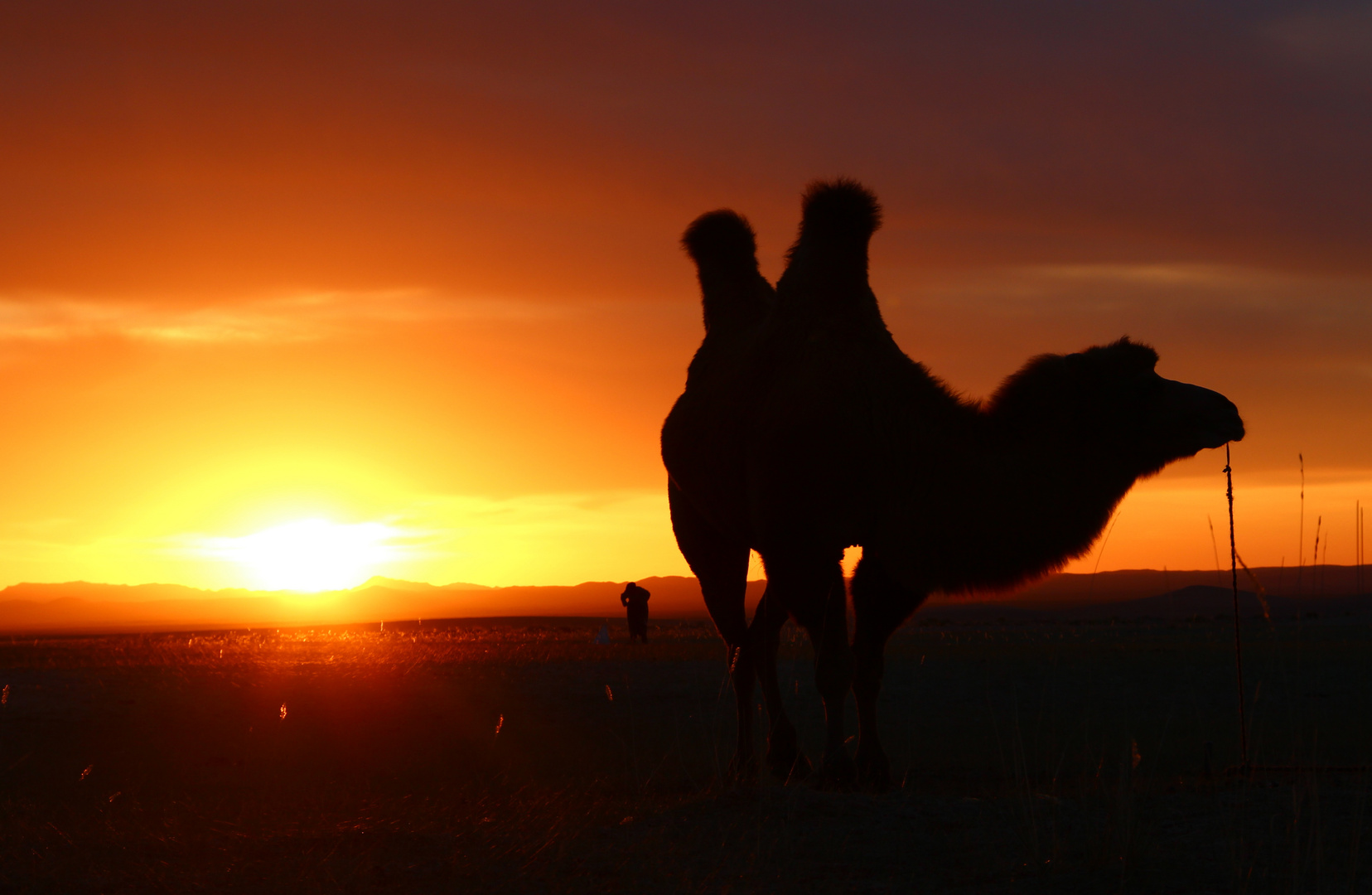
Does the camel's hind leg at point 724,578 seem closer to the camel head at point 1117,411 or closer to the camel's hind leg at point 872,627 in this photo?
the camel's hind leg at point 872,627

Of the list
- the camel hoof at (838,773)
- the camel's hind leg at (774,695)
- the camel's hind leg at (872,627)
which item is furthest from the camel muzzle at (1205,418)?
the camel hoof at (838,773)

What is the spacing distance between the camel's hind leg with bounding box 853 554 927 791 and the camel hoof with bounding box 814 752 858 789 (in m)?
0.21

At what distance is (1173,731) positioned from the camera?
15.0 m

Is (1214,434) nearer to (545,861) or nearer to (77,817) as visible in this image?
(545,861)

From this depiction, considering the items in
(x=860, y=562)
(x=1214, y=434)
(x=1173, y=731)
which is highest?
(x=1214, y=434)

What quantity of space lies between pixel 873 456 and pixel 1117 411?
130 centimetres

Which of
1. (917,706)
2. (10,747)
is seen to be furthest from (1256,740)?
(10,747)

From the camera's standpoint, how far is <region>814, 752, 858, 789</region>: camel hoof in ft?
23.5

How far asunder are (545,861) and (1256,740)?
35.8 feet

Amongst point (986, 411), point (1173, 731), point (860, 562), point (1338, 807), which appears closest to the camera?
point (1338, 807)

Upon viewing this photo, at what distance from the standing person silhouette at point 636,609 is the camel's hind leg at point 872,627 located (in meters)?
21.1

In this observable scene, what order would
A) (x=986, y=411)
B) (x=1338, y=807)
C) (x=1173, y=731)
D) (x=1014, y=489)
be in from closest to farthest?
(x=1338, y=807) < (x=1014, y=489) < (x=986, y=411) < (x=1173, y=731)

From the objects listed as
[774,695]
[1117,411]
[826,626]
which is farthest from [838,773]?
[1117,411]

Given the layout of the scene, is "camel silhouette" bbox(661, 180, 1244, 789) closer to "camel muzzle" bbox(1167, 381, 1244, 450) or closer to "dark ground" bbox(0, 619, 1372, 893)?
"camel muzzle" bbox(1167, 381, 1244, 450)
